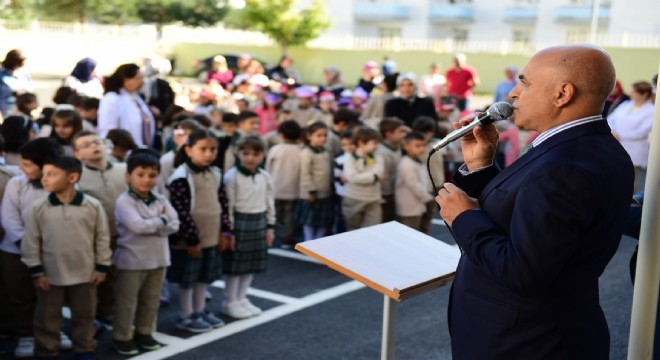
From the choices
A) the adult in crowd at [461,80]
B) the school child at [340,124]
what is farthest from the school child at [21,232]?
the adult in crowd at [461,80]

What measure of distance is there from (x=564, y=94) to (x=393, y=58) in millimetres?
31199

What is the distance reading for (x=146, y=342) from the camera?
546 centimetres

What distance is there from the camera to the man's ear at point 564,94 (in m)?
2.52

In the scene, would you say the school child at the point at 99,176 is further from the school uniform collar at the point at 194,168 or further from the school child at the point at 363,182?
the school child at the point at 363,182

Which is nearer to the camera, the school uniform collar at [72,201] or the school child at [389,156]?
the school uniform collar at [72,201]

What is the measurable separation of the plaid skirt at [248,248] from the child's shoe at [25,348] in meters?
1.53

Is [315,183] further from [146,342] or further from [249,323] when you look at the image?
[146,342]

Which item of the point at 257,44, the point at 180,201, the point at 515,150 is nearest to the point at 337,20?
the point at 257,44

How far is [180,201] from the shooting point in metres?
5.66

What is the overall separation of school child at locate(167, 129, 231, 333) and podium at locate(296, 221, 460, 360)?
243cm

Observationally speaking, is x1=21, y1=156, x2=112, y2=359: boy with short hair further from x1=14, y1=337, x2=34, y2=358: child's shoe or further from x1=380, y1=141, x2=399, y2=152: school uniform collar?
x1=380, y1=141, x2=399, y2=152: school uniform collar

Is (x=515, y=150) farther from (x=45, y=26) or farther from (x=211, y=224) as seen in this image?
(x=45, y=26)

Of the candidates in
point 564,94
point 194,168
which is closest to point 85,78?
point 194,168

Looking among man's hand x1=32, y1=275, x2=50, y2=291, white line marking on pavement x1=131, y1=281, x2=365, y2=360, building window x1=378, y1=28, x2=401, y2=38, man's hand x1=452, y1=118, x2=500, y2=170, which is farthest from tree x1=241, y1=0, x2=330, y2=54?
man's hand x1=452, y1=118, x2=500, y2=170
